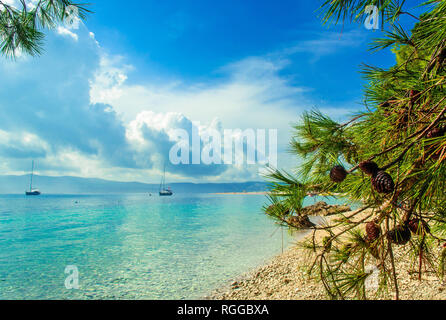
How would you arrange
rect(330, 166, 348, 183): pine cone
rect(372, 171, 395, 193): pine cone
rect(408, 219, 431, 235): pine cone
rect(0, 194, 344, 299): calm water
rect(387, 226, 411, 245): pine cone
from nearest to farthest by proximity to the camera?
1. rect(372, 171, 395, 193): pine cone
2. rect(330, 166, 348, 183): pine cone
3. rect(387, 226, 411, 245): pine cone
4. rect(408, 219, 431, 235): pine cone
5. rect(0, 194, 344, 299): calm water

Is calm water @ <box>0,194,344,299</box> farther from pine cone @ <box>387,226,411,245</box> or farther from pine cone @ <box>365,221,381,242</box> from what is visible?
pine cone @ <box>387,226,411,245</box>

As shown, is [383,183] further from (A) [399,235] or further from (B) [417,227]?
(B) [417,227]

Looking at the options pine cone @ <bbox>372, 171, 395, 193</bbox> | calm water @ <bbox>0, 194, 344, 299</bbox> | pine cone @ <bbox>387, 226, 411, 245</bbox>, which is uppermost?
pine cone @ <bbox>372, 171, 395, 193</bbox>

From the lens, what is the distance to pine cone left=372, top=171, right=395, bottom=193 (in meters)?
1.02

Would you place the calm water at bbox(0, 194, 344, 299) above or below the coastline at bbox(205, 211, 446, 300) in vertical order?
below

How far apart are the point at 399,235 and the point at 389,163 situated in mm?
419

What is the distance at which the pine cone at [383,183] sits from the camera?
1022 millimetres

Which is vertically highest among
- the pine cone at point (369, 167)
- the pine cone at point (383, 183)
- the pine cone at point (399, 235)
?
the pine cone at point (369, 167)

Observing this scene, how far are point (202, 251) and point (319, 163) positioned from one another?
9652 millimetres

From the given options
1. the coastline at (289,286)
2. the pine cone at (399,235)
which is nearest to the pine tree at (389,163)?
the pine cone at (399,235)

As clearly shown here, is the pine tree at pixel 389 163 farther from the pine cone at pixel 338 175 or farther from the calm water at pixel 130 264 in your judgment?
the calm water at pixel 130 264


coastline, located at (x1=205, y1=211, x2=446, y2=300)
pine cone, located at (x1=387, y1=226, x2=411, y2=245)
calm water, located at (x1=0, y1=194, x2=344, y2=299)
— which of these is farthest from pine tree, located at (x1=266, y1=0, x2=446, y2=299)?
calm water, located at (x1=0, y1=194, x2=344, y2=299)
